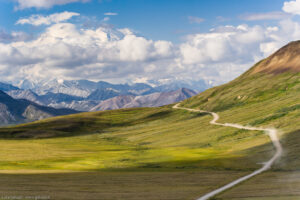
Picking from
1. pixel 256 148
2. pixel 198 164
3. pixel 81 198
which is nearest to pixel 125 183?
pixel 81 198

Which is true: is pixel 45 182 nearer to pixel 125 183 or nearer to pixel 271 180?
pixel 125 183

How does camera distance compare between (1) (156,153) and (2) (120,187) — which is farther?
(1) (156,153)

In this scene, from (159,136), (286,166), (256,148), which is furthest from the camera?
(159,136)

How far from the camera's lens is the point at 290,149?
2729 inches

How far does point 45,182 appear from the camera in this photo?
4175cm

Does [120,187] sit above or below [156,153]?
above

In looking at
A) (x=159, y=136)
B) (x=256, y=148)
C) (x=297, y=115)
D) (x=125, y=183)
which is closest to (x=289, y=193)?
(x=125, y=183)

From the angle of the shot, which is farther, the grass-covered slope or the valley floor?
the grass-covered slope

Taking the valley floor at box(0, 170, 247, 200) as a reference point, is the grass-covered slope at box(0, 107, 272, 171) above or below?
below

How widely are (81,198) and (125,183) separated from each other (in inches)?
383

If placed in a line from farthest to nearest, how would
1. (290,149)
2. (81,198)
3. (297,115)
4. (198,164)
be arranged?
1. (297,115)
2. (290,149)
3. (198,164)
4. (81,198)

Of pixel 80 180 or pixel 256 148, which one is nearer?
pixel 80 180

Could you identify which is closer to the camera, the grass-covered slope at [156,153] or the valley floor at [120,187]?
the valley floor at [120,187]

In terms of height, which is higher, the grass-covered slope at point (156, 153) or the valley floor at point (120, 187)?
the valley floor at point (120, 187)
